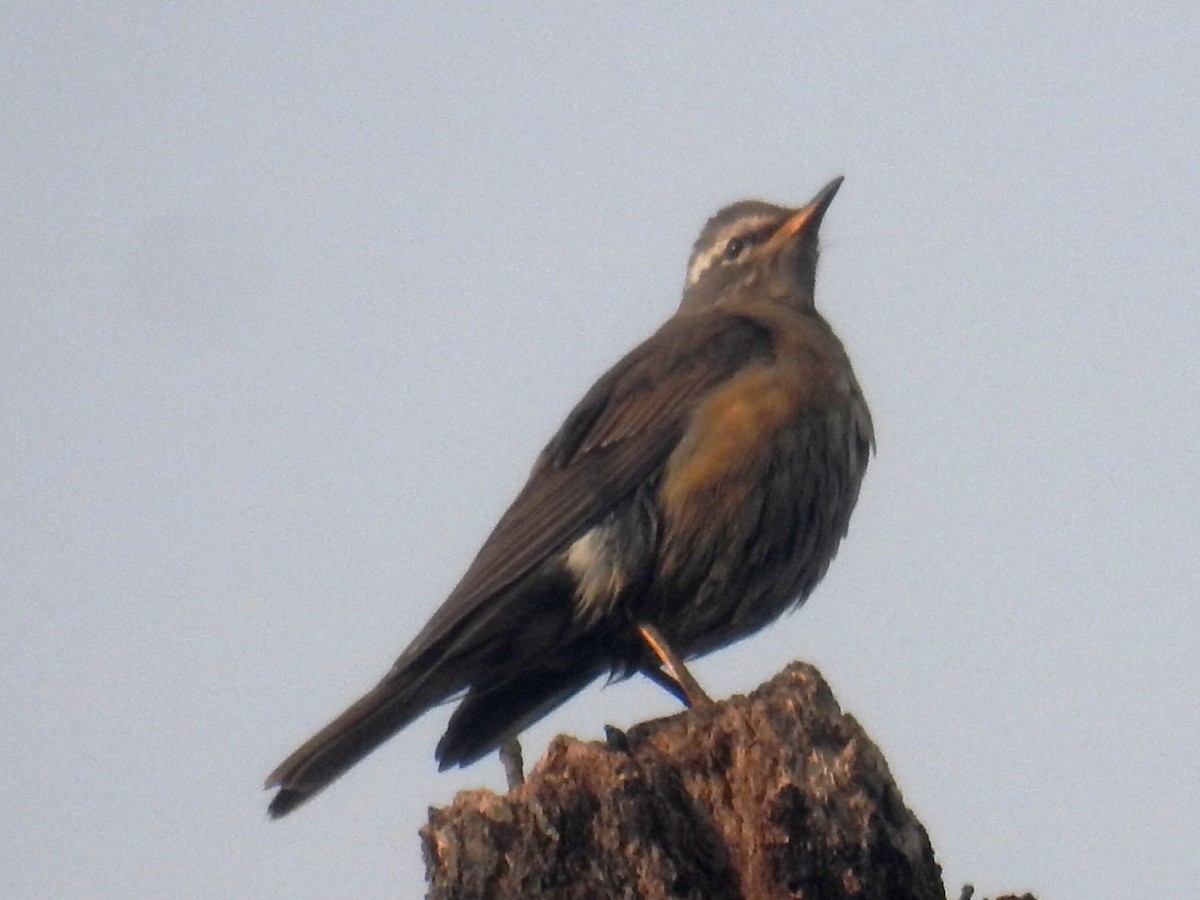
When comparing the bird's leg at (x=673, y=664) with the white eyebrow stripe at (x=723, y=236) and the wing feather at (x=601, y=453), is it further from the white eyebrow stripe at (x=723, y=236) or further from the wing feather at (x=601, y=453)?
the white eyebrow stripe at (x=723, y=236)

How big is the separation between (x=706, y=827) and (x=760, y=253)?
17.0ft

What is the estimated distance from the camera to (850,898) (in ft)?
16.9

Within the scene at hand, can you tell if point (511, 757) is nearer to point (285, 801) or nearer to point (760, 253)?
point (285, 801)

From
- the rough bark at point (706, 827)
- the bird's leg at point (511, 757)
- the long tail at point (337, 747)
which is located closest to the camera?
the rough bark at point (706, 827)

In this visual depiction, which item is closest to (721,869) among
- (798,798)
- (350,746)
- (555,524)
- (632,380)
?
(798,798)

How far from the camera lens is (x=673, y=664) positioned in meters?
7.74

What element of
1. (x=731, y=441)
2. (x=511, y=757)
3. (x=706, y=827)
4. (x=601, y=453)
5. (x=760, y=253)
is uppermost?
(x=760, y=253)

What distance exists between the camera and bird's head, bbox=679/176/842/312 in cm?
1000

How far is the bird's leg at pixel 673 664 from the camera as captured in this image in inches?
305

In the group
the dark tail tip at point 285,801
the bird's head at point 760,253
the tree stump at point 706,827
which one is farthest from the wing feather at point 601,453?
the tree stump at point 706,827

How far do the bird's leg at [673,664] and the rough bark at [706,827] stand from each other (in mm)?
2223

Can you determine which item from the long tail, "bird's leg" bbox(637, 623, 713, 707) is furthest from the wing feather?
"bird's leg" bbox(637, 623, 713, 707)

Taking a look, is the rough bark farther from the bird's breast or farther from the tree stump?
the bird's breast

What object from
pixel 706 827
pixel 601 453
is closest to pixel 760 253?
pixel 601 453
